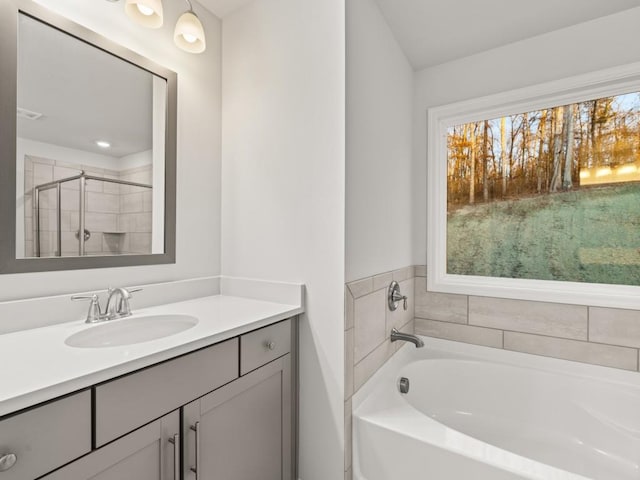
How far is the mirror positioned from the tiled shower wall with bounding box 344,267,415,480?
0.96 meters

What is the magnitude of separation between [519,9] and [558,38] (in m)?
0.36

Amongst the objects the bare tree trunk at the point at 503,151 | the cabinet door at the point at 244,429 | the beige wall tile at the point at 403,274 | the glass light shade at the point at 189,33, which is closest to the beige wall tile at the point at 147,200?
the glass light shade at the point at 189,33

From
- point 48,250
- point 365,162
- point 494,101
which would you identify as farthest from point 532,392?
point 48,250

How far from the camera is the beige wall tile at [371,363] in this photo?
1.47 metres

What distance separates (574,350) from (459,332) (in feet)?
1.96

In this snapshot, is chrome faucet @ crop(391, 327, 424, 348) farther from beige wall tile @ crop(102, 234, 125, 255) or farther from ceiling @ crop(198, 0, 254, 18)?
ceiling @ crop(198, 0, 254, 18)

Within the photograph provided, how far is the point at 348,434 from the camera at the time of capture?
4.58 ft

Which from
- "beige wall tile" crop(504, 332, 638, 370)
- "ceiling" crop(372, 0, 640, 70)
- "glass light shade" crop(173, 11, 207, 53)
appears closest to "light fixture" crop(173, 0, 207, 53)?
"glass light shade" crop(173, 11, 207, 53)

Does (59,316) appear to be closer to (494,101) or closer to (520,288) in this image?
(520,288)

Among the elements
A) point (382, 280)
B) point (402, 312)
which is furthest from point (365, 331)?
point (402, 312)

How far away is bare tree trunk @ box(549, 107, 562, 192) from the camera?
189 cm

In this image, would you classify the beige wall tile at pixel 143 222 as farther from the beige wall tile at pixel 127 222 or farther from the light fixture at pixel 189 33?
the light fixture at pixel 189 33

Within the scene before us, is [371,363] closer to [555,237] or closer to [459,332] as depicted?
[459,332]

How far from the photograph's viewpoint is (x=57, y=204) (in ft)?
4.02
